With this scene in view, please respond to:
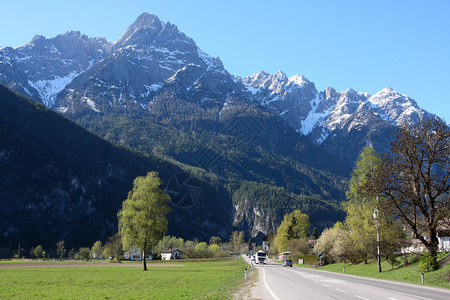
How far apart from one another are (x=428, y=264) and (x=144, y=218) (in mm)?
38295

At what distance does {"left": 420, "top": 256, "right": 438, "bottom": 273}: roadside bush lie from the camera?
1262 inches

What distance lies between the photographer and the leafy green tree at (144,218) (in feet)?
182

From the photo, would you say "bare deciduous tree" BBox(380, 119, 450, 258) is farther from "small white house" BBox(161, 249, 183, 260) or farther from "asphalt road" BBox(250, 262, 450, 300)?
"small white house" BBox(161, 249, 183, 260)

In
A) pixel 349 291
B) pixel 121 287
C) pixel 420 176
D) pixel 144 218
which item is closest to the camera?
pixel 349 291

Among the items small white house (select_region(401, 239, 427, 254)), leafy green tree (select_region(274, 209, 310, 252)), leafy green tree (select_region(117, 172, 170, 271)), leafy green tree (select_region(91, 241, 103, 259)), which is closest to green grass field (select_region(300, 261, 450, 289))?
small white house (select_region(401, 239, 427, 254))

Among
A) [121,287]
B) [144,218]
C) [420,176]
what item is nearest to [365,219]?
[420,176]

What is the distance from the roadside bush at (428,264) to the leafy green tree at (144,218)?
3594 cm

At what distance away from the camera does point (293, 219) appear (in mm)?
111562

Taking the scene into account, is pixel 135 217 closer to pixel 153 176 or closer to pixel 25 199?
pixel 153 176

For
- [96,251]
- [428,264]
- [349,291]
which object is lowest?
[96,251]

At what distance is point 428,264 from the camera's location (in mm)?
32438

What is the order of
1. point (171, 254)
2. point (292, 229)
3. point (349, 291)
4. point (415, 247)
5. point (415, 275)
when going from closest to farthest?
1. point (349, 291)
2. point (415, 275)
3. point (415, 247)
4. point (292, 229)
5. point (171, 254)

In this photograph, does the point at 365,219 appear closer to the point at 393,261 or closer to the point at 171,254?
the point at 393,261

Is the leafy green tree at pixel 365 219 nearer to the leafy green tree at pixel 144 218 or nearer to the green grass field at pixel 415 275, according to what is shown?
the green grass field at pixel 415 275
